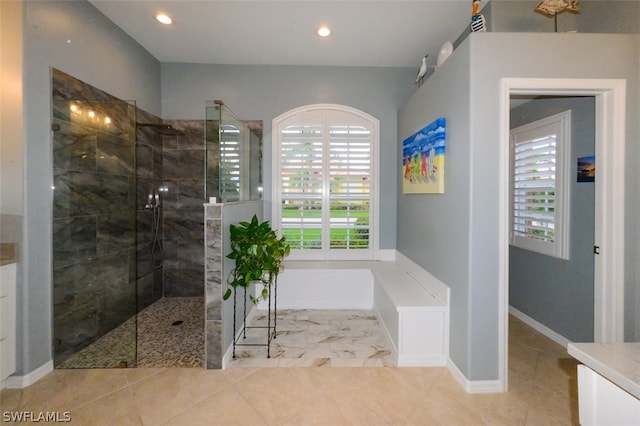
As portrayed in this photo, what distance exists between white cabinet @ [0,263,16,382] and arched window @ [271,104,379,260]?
2.38 meters

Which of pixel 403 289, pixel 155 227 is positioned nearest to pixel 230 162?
pixel 155 227

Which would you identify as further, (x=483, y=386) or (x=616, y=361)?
(x=483, y=386)

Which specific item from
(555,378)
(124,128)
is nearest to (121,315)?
(124,128)

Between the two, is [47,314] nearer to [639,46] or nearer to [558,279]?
[558,279]

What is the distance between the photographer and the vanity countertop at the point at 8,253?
1875 millimetres

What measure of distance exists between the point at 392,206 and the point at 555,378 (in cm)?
229

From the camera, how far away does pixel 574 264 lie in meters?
2.48

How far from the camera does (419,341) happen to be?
2.29 metres

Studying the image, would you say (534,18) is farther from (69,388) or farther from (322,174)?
(69,388)

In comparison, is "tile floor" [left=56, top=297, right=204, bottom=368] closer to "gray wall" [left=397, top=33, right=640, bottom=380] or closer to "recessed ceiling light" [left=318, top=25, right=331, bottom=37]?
"gray wall" [left=397, top=33, right=640, bottom=380]

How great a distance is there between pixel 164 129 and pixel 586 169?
446 centimetres

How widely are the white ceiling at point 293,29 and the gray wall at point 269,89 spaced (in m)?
0.12

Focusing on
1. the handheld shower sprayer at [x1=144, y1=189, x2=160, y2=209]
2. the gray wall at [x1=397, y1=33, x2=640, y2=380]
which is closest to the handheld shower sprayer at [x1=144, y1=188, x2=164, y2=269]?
the handheld shower sprayer at [x1=144, y1=189, x2=160, y2=209]

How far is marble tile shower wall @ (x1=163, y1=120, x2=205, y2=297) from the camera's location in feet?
12.1
